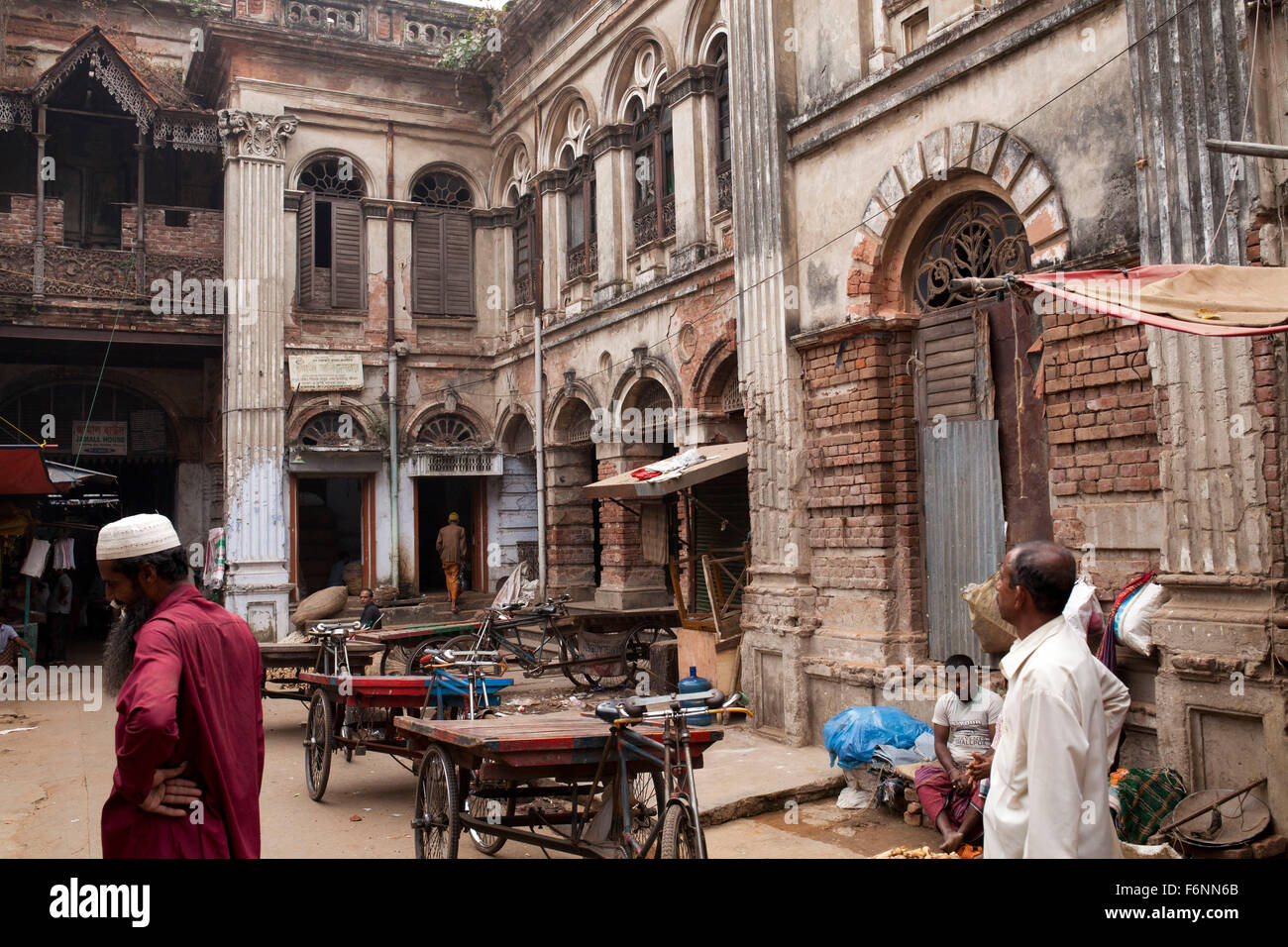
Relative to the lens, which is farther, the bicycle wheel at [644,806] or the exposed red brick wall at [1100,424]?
the exposed red brick wall at [1100,424]

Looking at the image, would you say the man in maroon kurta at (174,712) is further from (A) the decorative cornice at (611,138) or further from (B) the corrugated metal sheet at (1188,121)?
(A) the decorative cornice at (611,138)

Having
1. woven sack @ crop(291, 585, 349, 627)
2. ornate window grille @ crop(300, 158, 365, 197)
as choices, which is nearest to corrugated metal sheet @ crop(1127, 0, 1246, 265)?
woven sack @ crop(291, 585, 349, 627)

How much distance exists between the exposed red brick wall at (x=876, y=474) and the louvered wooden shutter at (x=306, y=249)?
11.6 meters

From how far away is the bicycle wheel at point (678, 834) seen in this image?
4.59 meters

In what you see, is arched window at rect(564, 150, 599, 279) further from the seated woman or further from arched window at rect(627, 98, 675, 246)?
the seated woman

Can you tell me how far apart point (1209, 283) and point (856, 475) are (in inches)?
161

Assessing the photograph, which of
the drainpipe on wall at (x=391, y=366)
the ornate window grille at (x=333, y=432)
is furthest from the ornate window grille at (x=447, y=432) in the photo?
the ornate window grille at (x=333, y=432)

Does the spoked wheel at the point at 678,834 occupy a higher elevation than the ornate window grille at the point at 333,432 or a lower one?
lower

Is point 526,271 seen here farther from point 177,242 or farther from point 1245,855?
point 1245,855

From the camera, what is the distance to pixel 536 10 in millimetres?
16188

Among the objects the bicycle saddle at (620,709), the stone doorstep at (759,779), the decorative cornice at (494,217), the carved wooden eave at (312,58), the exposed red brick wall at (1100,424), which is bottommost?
the stone doorstep at (759,779)

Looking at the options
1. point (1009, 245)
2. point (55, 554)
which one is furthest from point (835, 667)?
point (55, 554)

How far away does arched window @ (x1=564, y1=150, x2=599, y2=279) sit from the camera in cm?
1563

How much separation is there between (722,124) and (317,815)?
914cm
